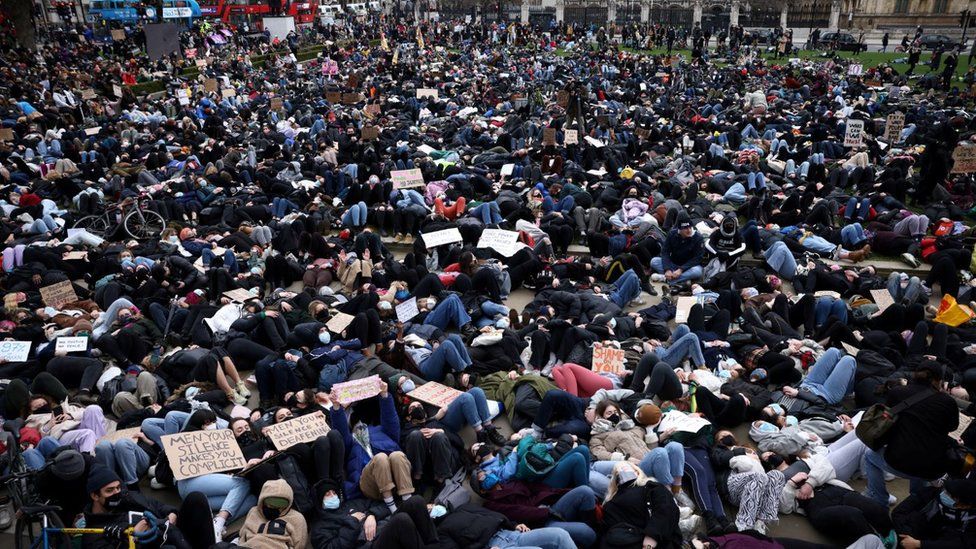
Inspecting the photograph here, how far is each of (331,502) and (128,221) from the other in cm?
964

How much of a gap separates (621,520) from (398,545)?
74.6 inches

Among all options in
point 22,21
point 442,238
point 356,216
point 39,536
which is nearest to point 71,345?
point 39,536

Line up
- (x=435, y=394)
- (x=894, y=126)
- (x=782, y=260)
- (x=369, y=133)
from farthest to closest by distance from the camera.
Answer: (x=369, y=133) → (x=894, y=126) → (x=782, y=260) → (x=435, y=394)

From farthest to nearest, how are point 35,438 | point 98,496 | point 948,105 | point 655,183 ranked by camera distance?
point 948,105 < point 655,183 < point 35,438 < point 98,496

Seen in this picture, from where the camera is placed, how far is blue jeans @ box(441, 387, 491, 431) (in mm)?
7074

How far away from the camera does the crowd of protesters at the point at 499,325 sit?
588 centimetres

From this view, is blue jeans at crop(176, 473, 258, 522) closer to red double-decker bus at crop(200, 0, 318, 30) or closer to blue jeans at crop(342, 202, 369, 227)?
blue jeans at crop(342, 202, 369, 227)

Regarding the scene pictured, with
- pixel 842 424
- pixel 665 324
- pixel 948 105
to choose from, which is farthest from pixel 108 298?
pixel 948 105

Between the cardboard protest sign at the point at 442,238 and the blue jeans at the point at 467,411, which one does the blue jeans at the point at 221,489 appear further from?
the cardboard protest sign at the point at 442,238

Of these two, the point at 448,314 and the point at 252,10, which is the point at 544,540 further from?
the point at 252,10

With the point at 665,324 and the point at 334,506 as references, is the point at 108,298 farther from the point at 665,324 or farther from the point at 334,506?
the point at 665,324

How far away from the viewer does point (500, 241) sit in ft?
38.6

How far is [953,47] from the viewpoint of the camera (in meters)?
36.7

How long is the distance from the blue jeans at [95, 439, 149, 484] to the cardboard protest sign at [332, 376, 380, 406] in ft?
6.63
